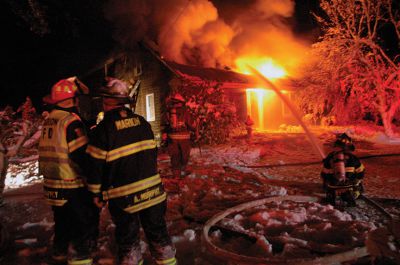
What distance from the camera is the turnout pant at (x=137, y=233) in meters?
2.72

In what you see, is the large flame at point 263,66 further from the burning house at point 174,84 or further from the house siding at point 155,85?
the house siding at point 155,85

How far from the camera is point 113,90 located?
9.07 feet

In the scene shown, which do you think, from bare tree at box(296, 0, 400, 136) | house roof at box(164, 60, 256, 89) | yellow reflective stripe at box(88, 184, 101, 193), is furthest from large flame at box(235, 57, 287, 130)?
yellow reflective stripe at box(88, 184, 101, 193)

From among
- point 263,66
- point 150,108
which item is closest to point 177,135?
point 150,108

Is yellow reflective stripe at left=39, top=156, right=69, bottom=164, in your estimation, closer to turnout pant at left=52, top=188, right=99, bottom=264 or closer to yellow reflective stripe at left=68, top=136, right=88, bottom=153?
yellow reflective stripe at left=68, top=136, right=88, bottom=153

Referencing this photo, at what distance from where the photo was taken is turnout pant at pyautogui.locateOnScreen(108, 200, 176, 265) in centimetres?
272

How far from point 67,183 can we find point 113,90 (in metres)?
0.92

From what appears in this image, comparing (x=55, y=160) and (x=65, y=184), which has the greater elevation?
(x=55, y=160)

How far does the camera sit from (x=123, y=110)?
279 centimetres

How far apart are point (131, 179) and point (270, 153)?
8.19 m

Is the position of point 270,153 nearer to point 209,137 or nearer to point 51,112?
point 209,137

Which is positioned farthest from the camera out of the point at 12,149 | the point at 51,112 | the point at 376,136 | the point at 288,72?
the point at 288,72

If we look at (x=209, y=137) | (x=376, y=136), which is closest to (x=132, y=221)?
(x=209, y=137)

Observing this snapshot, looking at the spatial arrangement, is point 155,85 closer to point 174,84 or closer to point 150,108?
point 150,108
